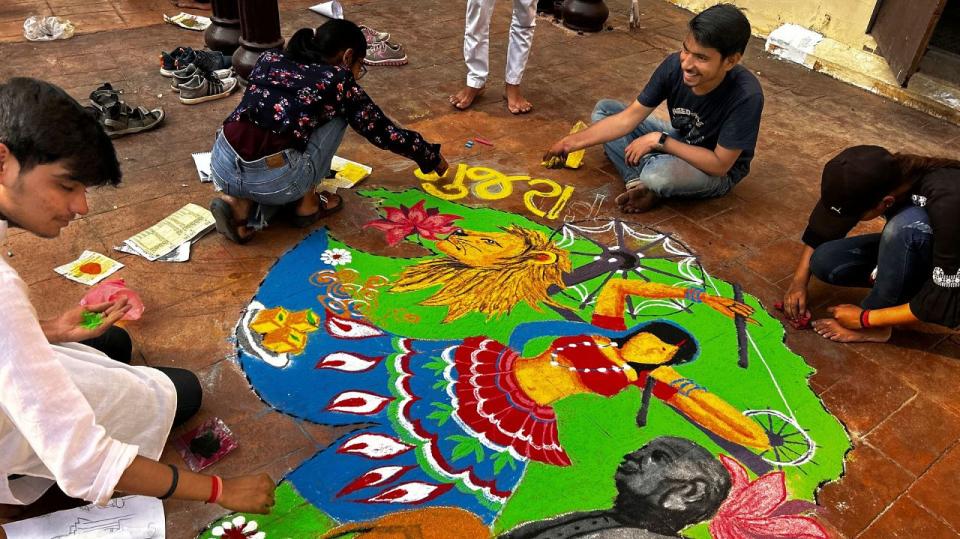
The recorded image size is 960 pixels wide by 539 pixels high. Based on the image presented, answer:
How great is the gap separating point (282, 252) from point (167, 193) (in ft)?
2.26

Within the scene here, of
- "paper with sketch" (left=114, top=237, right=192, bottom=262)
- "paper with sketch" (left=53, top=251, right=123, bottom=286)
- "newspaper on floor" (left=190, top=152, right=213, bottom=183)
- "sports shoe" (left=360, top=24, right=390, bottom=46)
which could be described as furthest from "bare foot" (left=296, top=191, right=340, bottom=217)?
"sports shoe" (left=360, top=24, right=390, bottom=46)

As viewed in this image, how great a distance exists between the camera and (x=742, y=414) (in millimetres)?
2135

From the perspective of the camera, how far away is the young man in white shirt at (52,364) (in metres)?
1.17

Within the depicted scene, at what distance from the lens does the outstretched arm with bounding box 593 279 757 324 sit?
2.54m

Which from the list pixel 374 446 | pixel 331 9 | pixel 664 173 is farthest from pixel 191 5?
pixel 374 446

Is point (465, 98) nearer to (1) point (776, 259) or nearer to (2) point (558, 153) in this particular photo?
(2) point (558, 153)

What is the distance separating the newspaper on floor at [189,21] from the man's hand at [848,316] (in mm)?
4260

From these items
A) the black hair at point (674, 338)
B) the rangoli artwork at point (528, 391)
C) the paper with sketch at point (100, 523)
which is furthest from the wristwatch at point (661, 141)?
the paper with sketch at point (100, 523)

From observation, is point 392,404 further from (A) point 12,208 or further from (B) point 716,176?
(B) point 716,176

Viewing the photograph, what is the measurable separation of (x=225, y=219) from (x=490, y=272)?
1028 millimetres

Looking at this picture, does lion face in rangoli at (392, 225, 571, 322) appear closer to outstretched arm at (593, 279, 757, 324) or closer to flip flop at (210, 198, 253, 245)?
outstretched arm at (593, 279, 757, 324)

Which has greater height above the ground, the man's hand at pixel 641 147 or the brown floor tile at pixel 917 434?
the man's hand at pixel 641 147

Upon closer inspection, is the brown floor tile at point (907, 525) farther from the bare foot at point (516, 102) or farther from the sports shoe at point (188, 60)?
the sports shoe at point (188, 60)

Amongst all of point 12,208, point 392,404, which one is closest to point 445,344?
point 392,404
